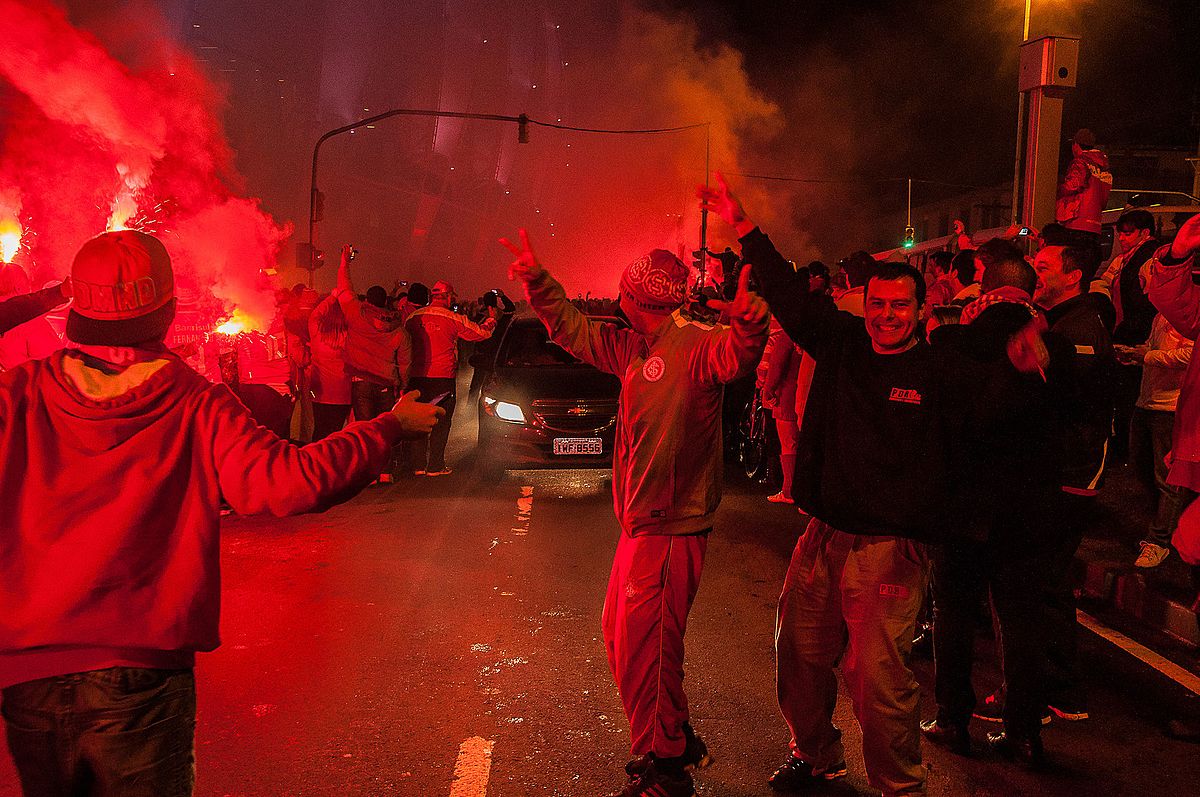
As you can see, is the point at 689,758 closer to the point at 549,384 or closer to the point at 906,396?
the point at 906,396

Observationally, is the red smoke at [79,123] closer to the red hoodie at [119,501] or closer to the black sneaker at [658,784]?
the black sneaker at [658,784]

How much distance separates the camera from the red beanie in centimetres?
386

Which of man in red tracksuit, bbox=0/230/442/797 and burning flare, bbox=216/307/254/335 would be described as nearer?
man in red tracksuit, bbox=0/230/442/797

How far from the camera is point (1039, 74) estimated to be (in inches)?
332

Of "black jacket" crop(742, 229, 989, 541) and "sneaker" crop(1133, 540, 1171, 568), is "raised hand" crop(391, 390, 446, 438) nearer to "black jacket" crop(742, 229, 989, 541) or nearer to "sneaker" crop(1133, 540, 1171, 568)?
"black jacket" crop(742, 229, 989, 541)

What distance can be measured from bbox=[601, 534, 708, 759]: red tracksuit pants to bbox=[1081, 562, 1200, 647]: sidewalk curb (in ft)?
12.0

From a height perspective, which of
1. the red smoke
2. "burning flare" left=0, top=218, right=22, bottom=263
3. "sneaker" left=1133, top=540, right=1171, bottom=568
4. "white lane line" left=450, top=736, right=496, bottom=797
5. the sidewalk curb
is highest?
the red smoke

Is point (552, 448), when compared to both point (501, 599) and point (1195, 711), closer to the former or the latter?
point (501, 599)

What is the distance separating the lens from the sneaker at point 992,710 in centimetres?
446

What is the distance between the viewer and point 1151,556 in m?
6.73

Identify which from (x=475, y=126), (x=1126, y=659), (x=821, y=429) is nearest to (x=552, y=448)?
(x=1126, y=659)

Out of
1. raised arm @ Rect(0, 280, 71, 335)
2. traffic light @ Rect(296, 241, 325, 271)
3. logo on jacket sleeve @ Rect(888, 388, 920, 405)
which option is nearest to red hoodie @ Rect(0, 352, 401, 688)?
raised arm @ Rect(0, 280, 71, 335)

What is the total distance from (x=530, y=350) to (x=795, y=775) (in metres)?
7.48

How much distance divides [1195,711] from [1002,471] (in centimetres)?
190
